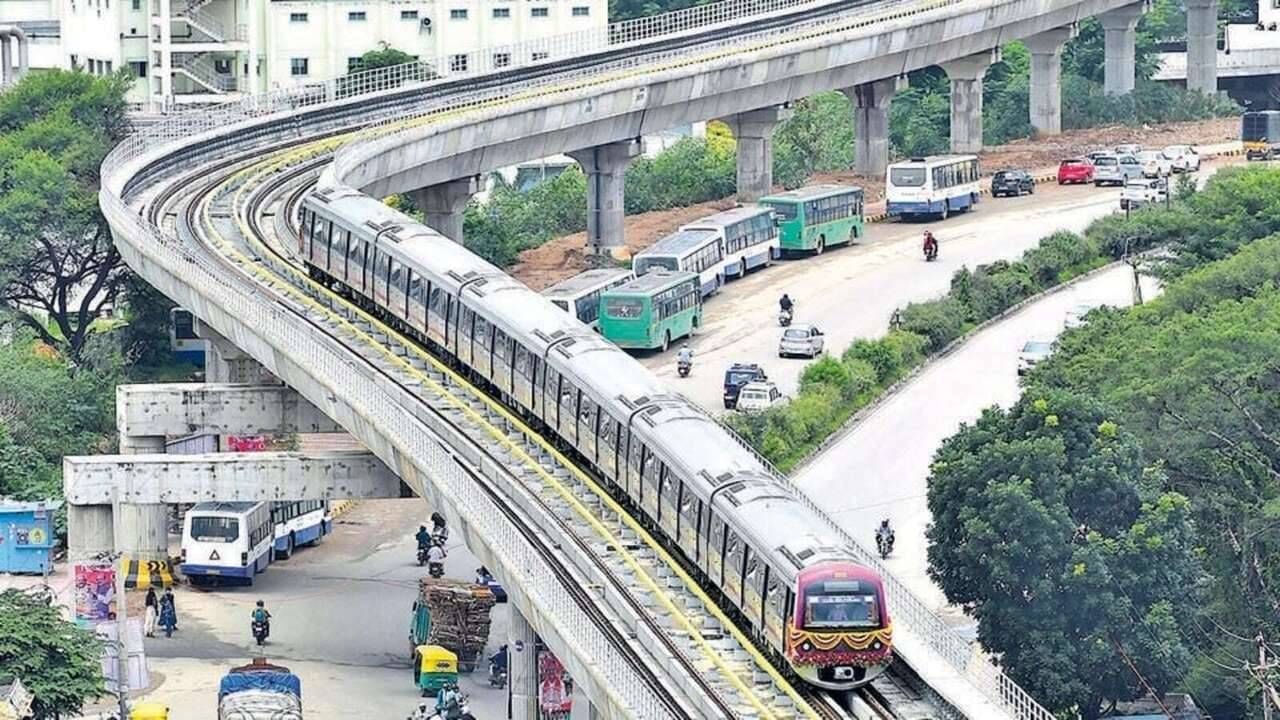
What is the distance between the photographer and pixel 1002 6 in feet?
442

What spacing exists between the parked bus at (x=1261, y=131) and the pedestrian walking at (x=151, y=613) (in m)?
68.4

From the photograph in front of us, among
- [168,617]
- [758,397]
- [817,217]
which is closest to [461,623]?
[168,617]

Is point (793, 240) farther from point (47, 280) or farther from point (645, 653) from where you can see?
point (645, 653)

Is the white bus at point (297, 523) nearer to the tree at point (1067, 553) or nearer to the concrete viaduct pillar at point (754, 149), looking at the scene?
the tree at point (1067, 553)

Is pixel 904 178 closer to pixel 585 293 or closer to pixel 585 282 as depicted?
pixel 585 282

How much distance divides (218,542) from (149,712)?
1403 cm

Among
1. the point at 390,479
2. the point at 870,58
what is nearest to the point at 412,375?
the point at 390,479

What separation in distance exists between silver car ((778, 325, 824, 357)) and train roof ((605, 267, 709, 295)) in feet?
13.3

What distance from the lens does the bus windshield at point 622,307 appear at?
3807 inches

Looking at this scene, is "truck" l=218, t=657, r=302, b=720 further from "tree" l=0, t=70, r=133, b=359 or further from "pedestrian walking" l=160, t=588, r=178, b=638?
"tree" l=0, t=70, r=133, b=359

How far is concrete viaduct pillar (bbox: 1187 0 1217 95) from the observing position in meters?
155

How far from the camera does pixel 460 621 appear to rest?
72.2 m

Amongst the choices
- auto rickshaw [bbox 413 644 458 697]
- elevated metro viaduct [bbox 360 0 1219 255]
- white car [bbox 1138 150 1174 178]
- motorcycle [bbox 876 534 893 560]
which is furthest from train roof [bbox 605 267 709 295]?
white car [bbox 1138 150 1174 178]

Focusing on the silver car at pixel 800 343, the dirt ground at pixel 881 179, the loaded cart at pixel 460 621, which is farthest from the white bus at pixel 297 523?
the dirt ground at pixel 881 179
